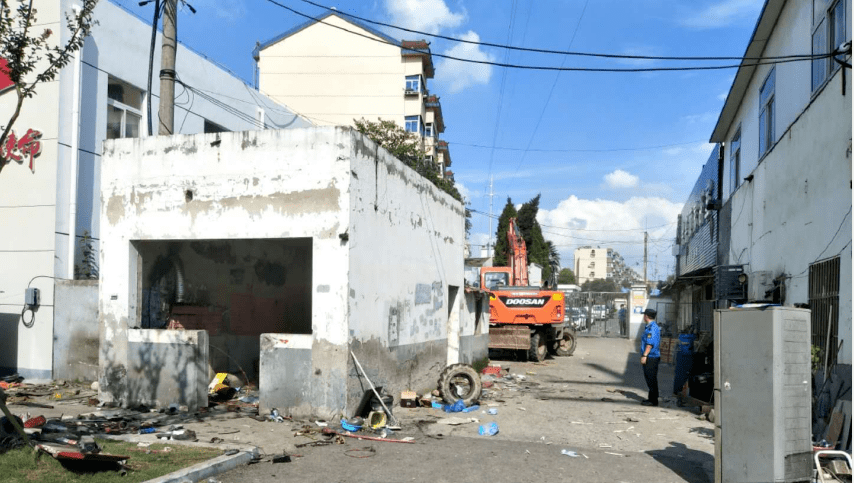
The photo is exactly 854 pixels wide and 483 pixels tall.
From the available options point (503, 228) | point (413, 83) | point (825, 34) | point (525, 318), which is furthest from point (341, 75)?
point (825, 34)

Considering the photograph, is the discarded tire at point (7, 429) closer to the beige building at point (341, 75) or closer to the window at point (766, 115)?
the window at point (766, 115)

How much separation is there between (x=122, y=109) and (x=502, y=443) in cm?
1257

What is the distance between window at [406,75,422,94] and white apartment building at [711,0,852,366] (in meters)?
27.3

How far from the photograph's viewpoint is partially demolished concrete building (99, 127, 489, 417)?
986cm

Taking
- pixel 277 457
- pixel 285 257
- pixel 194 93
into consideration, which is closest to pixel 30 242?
pixel 285 257

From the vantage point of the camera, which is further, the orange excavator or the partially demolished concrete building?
the orange excavator

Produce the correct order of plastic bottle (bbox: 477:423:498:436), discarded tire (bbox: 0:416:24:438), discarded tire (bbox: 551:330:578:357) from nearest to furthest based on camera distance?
discarded tire (bbox: 0:416:24:438)
plastic bottle (bbox: 477:423:498:436)
discarded tire (bbox: 551:330:578:357)

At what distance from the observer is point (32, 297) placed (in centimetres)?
1394

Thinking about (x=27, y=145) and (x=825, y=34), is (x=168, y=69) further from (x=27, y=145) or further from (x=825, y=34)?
(x=825, y=34)

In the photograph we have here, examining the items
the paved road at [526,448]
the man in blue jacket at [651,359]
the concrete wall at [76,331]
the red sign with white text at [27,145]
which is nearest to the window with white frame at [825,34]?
the man in blue jacket at [651,359]

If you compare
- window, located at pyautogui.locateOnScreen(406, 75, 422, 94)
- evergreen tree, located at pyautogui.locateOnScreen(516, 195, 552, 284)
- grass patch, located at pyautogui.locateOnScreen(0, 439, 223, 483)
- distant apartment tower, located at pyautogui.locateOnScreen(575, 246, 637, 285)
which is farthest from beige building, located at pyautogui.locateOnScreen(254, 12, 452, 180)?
distant apartment tower, located at pyautogui.locateOnScreen(575, 246, 637, 285)

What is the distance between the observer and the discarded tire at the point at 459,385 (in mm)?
12097

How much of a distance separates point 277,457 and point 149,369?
4076 mm

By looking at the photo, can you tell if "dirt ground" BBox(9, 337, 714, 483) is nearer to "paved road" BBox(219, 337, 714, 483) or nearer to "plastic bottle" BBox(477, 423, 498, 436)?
"paved road" BBox(219, 337, 714, 483)
